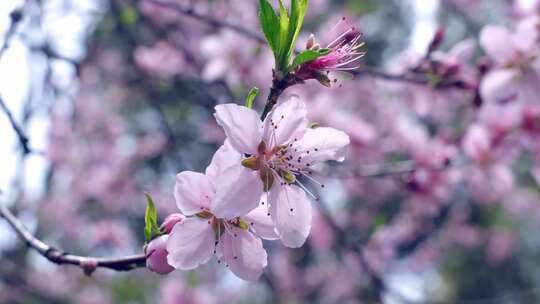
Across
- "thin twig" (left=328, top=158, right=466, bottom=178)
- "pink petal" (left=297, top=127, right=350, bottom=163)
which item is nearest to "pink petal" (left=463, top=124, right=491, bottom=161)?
"thin twig" (left=328, top=158, right=466, bottom=178)

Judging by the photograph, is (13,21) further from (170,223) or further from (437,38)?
(437,38)

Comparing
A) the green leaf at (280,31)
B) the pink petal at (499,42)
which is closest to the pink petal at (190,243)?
the green leaf at (280,31)

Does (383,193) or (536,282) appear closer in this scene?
(383,193)

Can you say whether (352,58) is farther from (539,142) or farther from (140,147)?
(140,147)

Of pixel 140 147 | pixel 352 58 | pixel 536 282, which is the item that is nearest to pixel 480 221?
pixel 536 282

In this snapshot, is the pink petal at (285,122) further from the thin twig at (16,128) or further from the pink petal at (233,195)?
the thin twig at (16,128)

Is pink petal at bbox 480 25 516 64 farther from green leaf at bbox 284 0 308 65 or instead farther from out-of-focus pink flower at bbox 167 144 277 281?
out-of-focus pink flower at bbox 167 144 277 281
